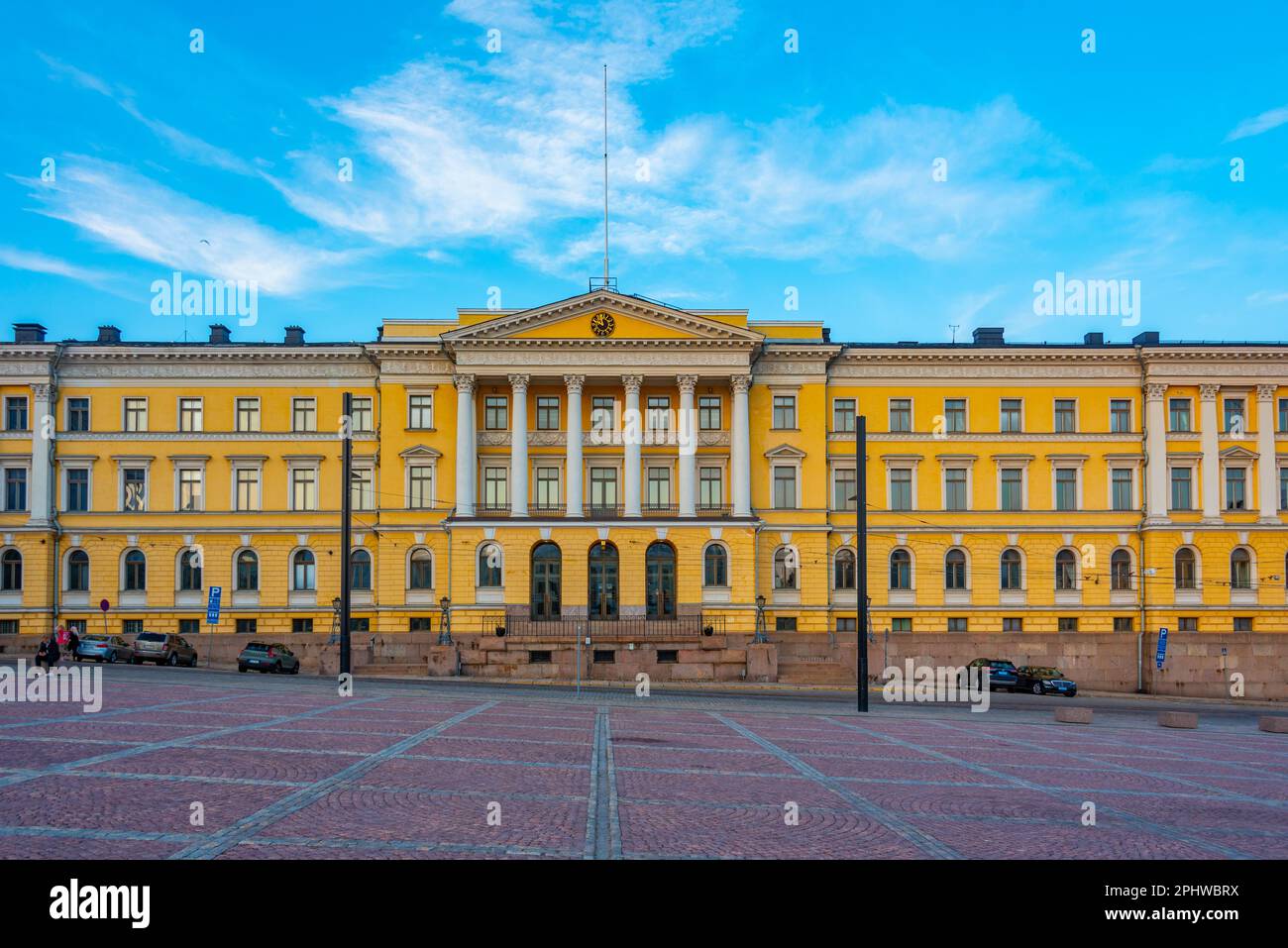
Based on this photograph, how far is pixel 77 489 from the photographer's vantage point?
53.8 m

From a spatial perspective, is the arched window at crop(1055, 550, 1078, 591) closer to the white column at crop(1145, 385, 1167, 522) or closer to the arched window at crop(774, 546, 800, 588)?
the white column at crop(1145, 385, 1167, 522)

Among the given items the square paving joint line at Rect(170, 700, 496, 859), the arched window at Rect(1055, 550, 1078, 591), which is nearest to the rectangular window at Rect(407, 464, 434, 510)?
the arched window at Rect(1055, 550, 1078, 591)

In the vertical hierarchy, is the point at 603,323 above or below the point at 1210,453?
above

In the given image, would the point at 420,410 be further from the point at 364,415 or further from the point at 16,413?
the point at 16,413

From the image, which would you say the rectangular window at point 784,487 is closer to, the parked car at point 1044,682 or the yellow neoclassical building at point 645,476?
the yellow neoclassical building at point 645,476

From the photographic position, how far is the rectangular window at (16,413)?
175 feet

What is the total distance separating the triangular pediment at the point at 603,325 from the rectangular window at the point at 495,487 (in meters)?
6.80

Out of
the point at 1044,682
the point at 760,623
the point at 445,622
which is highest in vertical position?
the point at 445,622

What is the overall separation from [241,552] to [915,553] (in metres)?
34.4

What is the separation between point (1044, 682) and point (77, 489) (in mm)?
47885

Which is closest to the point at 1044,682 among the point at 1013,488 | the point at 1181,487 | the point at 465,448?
the point at 1013,488

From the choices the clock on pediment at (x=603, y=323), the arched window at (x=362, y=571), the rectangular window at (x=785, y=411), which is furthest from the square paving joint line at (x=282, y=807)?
the rectangular window at (x=785, y=411)
